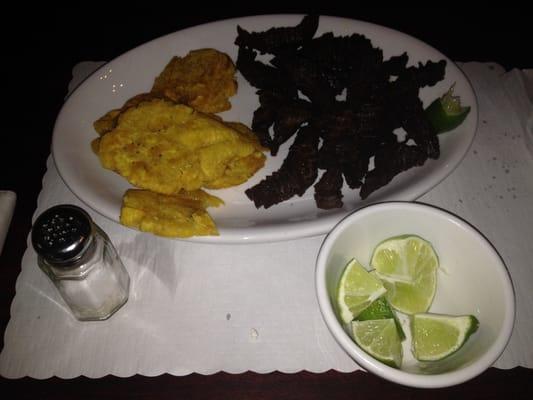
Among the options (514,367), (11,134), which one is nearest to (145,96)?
(11,134)

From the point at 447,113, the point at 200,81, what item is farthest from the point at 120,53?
the point at 447,113

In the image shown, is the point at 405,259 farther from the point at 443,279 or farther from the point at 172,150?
the point at 172,150

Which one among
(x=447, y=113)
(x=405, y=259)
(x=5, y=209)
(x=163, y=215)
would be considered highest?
(x=447, y=113)

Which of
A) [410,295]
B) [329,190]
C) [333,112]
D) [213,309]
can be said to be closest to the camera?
[410,295]

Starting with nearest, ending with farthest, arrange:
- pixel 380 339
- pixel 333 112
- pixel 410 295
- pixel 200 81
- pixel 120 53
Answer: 1. pixel 380 339
2. pixel 410 295
3. pixel 333 112
4. pixel 200 81
5. pixel 120 53

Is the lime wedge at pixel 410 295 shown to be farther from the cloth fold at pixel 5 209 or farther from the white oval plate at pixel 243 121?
the cloth fold at pixel 5 209

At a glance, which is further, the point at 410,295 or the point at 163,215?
the point at 163,215
